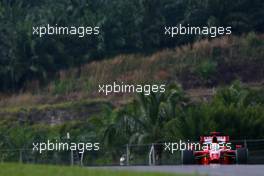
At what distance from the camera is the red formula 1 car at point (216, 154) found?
3222cm

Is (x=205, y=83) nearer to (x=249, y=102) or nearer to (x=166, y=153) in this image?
(x=249, y=102)

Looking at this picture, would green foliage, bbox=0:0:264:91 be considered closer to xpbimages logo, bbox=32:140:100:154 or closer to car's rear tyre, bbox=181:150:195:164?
xpbimages logo, bbox=32:140:100:154

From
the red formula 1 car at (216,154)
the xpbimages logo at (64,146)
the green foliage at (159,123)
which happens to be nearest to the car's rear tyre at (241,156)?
the red formula 1 car at (216,154)

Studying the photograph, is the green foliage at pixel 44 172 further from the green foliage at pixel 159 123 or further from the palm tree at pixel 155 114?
the palm tree at pixel 155 114

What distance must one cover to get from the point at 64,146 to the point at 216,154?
13990 mm

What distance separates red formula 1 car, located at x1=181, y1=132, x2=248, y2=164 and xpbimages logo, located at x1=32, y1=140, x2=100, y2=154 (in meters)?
11.8

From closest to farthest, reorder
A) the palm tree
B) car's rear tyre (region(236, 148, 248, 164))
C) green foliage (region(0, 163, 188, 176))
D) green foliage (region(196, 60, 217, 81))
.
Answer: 1. green foliage (region(0, 163, 188, 176))
2. car's rear tyre (region(236, 148, 248, 164))
3. the palm tree
4. green foliage (region(196, 60, 217, 81))

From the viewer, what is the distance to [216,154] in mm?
32438

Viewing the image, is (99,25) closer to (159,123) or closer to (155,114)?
(155,114)

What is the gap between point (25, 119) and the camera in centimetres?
5647

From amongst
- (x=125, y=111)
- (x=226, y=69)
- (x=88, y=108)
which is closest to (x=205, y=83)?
(x=226, y=69)

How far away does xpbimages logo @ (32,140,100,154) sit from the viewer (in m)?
44.8

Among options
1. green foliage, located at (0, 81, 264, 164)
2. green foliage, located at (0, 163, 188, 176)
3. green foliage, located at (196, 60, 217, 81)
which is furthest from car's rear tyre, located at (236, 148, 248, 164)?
green foliage, located at (196, 60, 217, 81)

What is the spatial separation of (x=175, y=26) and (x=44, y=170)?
39328 millimetres
